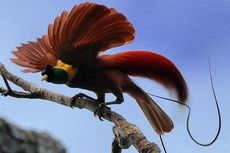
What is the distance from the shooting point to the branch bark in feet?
2.91

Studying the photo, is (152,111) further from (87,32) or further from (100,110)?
(87,32)

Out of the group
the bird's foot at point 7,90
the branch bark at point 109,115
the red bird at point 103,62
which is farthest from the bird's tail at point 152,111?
the bird's foot at point 7,90

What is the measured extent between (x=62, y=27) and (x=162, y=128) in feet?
1.25

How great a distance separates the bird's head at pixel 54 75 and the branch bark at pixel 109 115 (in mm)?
60

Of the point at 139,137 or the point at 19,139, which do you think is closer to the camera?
the point at 19,139

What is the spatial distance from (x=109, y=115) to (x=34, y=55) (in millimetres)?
577

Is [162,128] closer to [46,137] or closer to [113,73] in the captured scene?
[113,73]

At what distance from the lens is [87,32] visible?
1314mm

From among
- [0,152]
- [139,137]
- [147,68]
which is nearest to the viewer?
[0,152]

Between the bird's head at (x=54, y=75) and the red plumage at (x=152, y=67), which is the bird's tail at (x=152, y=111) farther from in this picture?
the bird's head at (x=54, y=75)

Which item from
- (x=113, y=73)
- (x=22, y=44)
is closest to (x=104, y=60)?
(x=113, y=73)

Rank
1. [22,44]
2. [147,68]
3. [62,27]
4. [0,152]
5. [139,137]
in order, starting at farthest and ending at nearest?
[22,44], [62,27], [147,68], [139,137], [0,152]

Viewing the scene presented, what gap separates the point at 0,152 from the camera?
0.61 meters

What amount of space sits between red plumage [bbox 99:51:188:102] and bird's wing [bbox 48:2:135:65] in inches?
2.0
